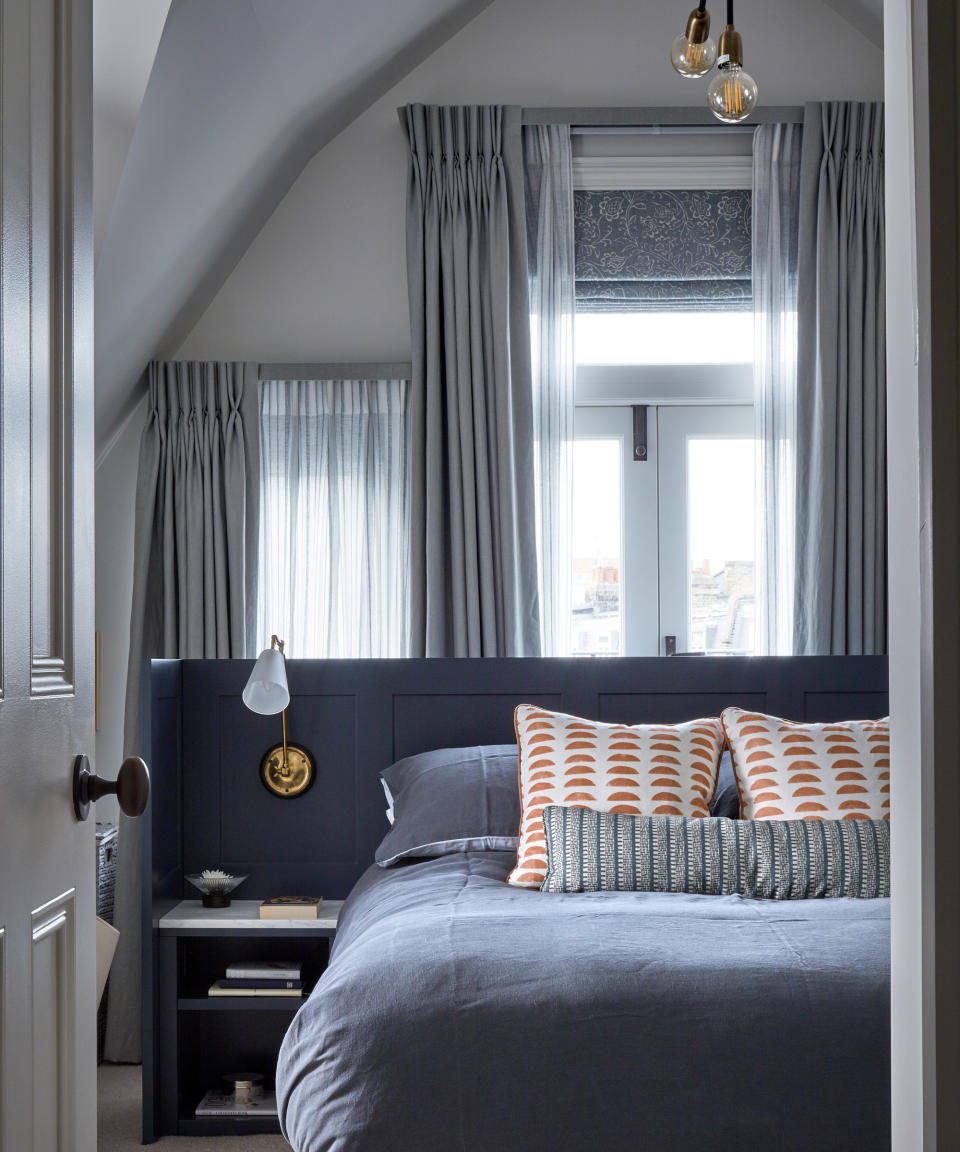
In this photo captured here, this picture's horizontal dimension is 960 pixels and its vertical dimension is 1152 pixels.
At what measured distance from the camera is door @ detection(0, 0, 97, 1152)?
3.32 feet

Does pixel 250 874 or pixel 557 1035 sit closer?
pixel 557 1035

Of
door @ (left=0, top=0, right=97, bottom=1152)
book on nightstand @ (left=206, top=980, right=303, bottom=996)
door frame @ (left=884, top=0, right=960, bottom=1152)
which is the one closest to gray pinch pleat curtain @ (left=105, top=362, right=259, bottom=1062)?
book on nightstand @ (left=206, top=980, right=303, bottom=996)

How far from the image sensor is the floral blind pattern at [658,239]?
147 inches

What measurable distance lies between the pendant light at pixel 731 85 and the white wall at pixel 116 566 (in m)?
2.18

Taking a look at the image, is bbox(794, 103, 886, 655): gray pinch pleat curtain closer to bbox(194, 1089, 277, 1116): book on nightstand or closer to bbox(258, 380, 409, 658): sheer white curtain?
bbox(258, 380, 409, 658): sheer white curtain

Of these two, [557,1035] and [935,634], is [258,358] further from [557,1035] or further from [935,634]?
[935,634]

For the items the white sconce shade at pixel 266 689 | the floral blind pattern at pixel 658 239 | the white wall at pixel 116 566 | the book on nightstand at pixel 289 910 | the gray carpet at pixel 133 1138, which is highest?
the floral blind pattern at pixel 658 239

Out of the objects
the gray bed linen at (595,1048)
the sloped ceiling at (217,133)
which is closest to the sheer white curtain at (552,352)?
the sloped ceiling at (217,133)

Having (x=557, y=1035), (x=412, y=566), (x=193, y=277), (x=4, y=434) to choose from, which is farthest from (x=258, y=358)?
(x=4, y=434)

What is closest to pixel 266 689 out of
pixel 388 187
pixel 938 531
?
pixel 388 187

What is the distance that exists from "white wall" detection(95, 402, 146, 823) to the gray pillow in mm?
1018

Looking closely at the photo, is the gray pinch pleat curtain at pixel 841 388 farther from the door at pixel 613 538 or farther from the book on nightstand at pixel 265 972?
the book on nightstand at pixel 265 972

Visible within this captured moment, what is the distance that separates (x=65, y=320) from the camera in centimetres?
119

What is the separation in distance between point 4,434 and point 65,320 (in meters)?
0.24
